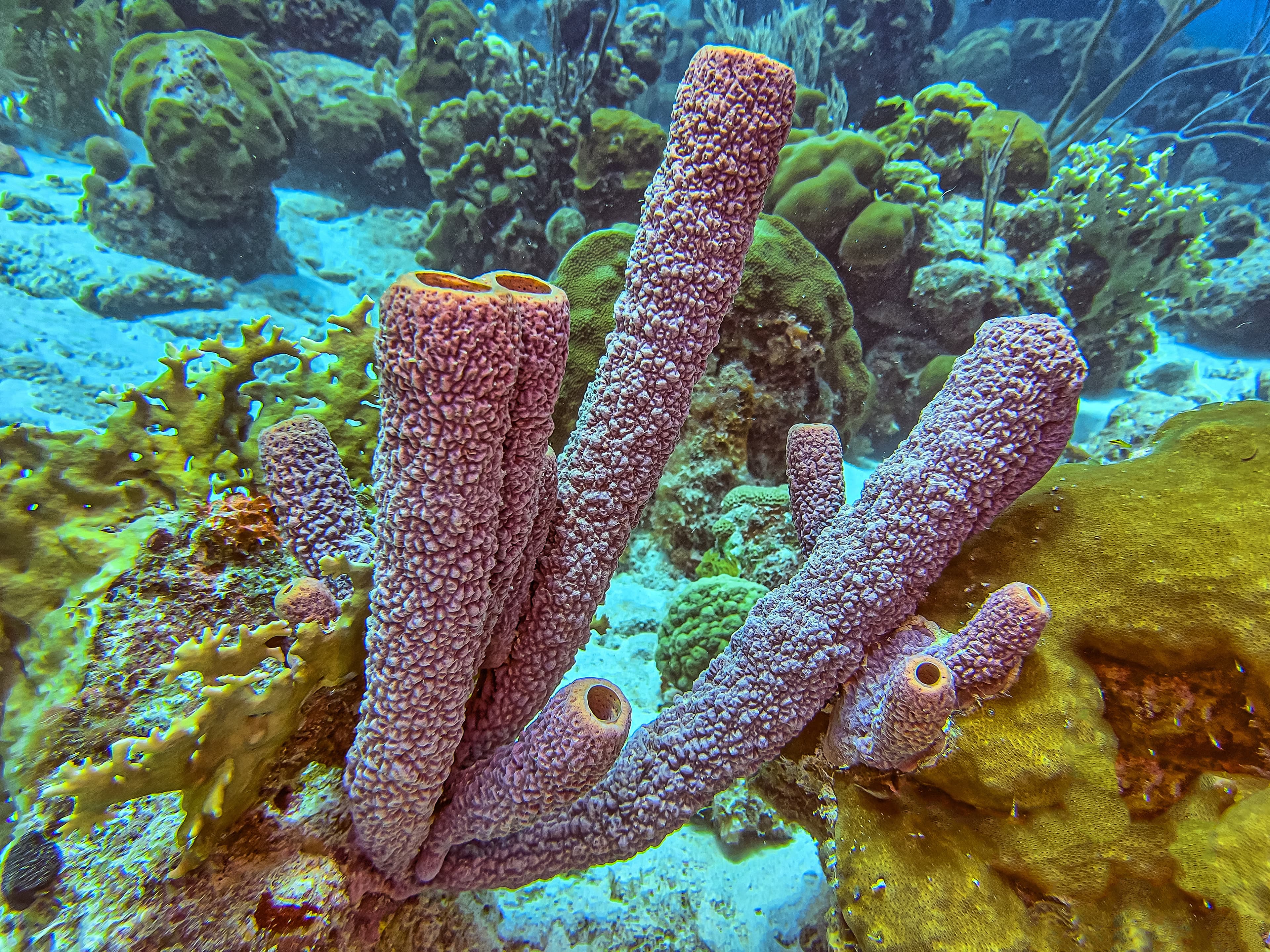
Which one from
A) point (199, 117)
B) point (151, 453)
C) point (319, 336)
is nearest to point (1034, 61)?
point (199, 117)

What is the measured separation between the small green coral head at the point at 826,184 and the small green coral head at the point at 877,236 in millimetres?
Answer: 143

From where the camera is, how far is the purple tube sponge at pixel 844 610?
1.67 m

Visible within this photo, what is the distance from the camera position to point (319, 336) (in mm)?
6793

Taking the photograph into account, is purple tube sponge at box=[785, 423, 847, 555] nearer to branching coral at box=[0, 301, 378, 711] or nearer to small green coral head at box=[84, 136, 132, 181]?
branching coral at box=[0, 301, 378, 711]

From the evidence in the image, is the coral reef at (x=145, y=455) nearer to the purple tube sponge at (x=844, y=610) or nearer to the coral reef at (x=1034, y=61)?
the purple tube sponge at (x=844, y=610)

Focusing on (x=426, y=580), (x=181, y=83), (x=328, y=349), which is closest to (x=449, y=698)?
(x=426, y=580)

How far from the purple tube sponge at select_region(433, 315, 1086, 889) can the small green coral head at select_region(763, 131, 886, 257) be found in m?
4.54

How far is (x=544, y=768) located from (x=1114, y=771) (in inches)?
67.3

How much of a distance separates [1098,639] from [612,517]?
164cm

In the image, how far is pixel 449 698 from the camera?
1333 millimetres

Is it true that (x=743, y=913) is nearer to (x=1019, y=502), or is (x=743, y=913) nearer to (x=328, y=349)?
(x=1019, y=502)

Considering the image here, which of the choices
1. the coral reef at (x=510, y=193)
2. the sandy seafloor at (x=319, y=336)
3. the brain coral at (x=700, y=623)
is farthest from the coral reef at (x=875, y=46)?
the brain coral at (x=700, y=623)

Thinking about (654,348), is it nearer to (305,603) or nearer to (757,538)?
(305,603)

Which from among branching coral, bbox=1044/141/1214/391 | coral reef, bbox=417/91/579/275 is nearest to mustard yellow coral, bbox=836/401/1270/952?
coral reef, bbox=417/91/579/275
